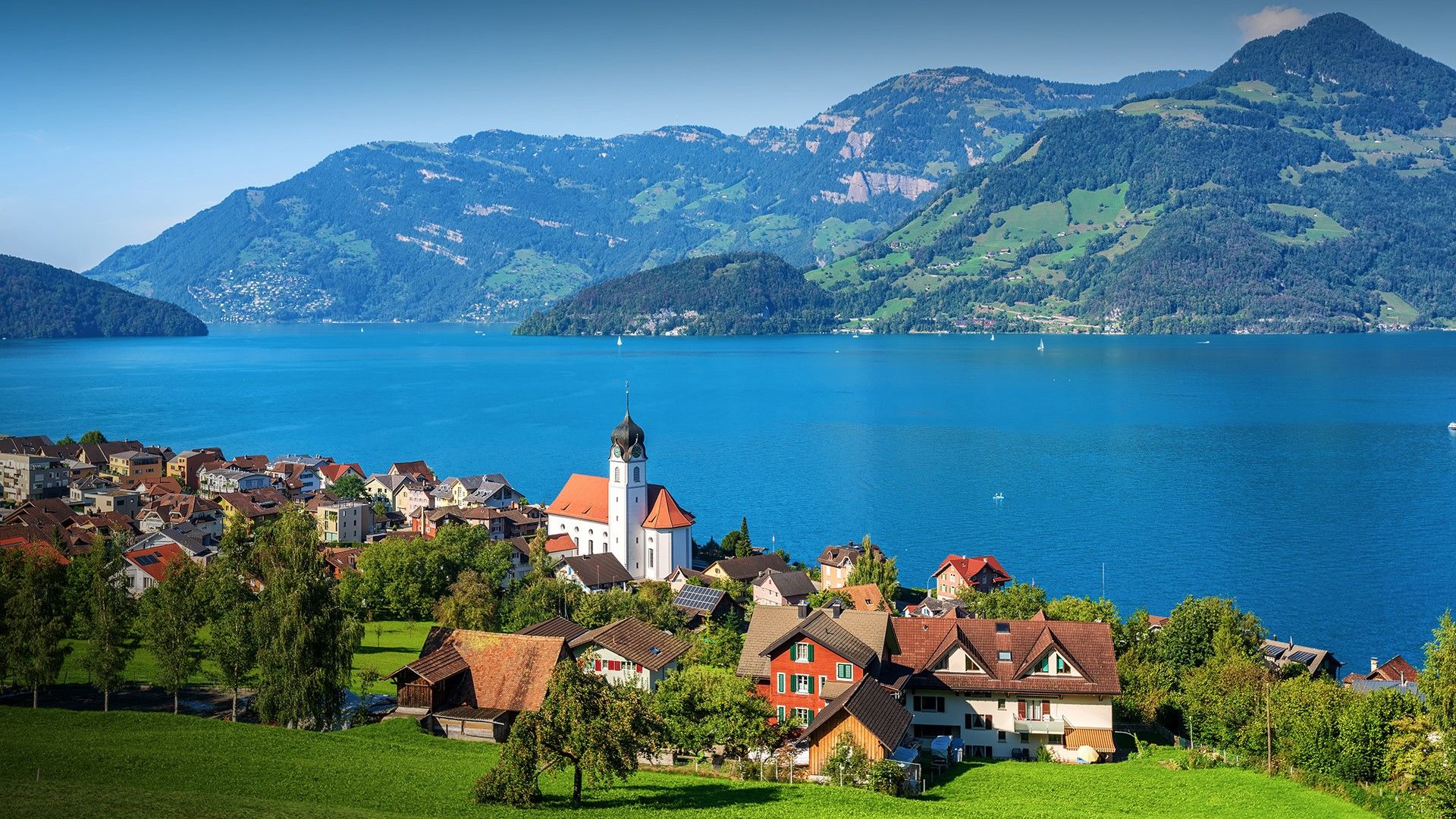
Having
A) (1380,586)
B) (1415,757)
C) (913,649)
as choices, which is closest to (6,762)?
(913,649)

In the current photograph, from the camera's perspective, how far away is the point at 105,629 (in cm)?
3009

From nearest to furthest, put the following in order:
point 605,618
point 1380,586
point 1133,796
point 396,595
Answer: point 1133,796
point 605,618
point 396,595
point 1380,586

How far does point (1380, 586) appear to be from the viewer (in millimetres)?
57344

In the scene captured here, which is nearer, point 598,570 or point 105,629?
point 105,629

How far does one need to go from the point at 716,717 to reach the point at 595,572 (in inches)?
1054

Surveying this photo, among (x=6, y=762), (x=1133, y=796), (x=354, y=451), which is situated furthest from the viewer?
(x=354, y=451)

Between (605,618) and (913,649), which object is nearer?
Result: (913,649)

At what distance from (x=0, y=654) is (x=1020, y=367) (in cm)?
17329

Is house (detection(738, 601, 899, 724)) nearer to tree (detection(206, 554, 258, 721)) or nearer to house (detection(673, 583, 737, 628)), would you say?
tree (detection(206, 554, 258, 721))

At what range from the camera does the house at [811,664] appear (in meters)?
27.9

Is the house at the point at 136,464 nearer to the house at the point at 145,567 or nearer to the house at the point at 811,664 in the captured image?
the house at the point at 145,567

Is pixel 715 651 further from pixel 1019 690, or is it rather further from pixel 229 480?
pixel 229 480

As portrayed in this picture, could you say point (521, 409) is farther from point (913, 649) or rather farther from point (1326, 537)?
point (913, 649)

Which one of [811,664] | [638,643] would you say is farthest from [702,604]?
[811,664]
